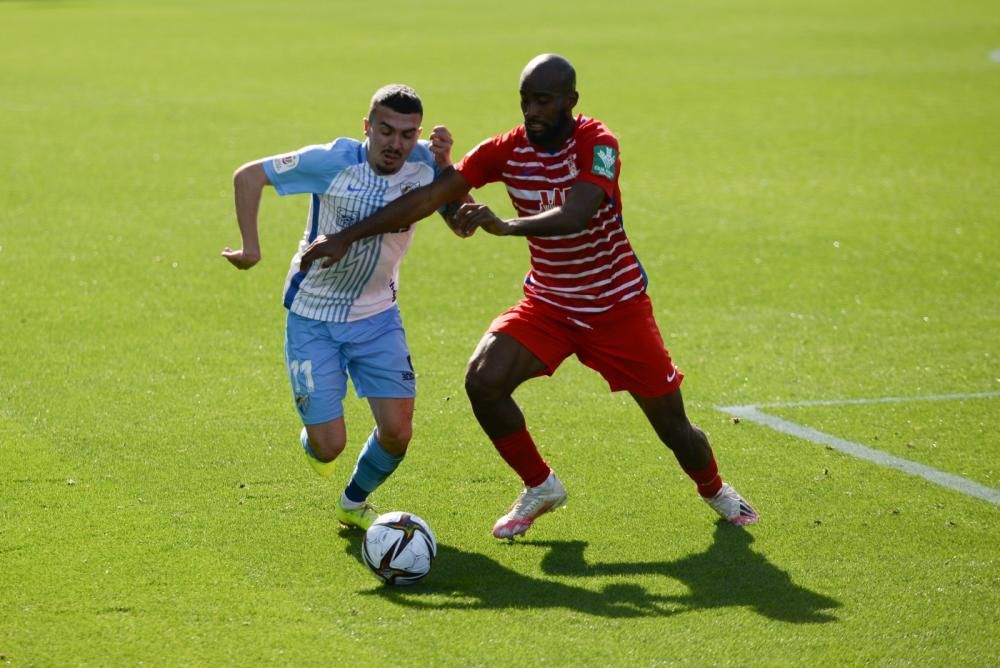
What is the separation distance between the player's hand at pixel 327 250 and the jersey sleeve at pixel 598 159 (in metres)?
1.07

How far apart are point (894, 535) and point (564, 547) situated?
1501 millimetres

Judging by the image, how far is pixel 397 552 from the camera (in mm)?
6090

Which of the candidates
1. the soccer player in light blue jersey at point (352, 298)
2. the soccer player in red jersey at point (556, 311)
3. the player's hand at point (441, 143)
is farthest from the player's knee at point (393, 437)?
the player's hand at point (441, 143)

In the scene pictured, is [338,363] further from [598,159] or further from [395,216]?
[598,159]

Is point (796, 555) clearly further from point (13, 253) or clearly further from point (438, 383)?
point (13, 253)

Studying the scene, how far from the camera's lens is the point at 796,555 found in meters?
6.55

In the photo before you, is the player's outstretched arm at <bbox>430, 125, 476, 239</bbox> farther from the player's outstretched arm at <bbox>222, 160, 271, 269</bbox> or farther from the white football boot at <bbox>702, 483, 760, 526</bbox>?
the white football boot at <bbox>702, 483, 760, 526</bbox>

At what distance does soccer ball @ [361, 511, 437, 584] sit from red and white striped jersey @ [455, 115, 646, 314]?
134cm

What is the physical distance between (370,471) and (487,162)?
4.91ft

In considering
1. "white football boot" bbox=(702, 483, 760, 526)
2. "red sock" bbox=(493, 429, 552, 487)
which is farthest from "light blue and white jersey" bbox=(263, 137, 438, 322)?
"white football boot" bbox=(702, 483, 760, 526)

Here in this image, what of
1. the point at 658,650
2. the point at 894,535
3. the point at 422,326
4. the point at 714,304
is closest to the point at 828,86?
the point at 714,304

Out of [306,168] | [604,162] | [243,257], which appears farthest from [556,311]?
[243,257]

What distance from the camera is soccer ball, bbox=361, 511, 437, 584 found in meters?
6.08

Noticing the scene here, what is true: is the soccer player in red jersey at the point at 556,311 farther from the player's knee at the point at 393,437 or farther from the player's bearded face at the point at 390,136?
the player's knee at the point at 393,437
